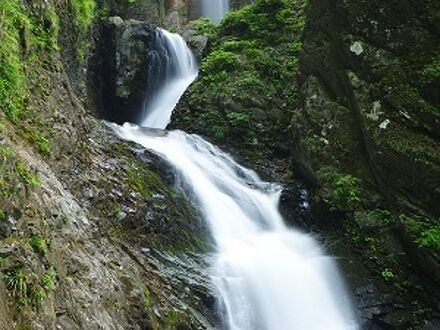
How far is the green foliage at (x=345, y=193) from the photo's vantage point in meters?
10.6

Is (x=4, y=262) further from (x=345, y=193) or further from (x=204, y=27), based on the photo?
(x=204, y=27)

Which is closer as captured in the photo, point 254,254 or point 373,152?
point 254,254

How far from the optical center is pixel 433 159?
9.32m

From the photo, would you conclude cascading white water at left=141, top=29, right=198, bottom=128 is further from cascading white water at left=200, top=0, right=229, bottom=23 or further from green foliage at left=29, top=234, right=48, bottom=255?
green foliage at left=29, top=234, right=48, bottom=255

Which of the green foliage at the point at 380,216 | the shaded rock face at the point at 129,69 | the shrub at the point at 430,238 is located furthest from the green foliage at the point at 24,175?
the shaded rock face at the point at 129,69

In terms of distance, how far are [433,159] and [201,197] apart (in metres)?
4.66

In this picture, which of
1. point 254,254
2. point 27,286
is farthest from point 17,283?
point 254,254

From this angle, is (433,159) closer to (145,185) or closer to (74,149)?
(145,185)

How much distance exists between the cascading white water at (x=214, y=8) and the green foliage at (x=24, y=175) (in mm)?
28466

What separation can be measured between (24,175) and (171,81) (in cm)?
1520

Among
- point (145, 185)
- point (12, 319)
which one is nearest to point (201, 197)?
point (145, 185)

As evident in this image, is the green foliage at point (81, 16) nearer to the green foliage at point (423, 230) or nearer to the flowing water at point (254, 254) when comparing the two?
the flowing water at point (254, 254)

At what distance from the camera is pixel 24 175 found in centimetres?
504

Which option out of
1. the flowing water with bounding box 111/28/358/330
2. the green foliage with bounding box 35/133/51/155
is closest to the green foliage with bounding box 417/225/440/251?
the flowing water with bounding box 111/28/358/330
